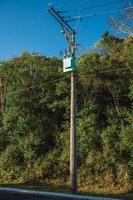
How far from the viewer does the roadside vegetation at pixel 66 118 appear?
1141 inches

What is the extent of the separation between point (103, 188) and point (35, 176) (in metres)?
6.01

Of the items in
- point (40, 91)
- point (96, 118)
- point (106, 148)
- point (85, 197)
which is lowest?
point (85, 197)

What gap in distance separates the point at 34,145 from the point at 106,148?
6565 millimetres

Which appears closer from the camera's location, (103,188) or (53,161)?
(103,188)

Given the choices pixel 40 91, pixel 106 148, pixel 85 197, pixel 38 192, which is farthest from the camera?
pixel 40 91

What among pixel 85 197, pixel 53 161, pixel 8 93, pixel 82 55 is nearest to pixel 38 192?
pixel 85 197

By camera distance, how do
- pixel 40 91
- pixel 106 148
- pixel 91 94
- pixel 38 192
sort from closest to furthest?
pixel 38 192 → pixel 106 148 → pixel 91 94 → pixel 40 91

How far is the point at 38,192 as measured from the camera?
898 inches

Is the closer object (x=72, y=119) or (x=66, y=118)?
(x=72, y=119)

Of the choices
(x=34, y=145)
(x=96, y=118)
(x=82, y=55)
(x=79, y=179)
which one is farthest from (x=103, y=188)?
(x=82, y=55)

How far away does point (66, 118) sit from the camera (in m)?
32.7

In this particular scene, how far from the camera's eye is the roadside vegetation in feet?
95.1

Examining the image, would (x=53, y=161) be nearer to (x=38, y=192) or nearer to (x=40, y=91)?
(x=40, y=91)

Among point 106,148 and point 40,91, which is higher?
point 40,91
